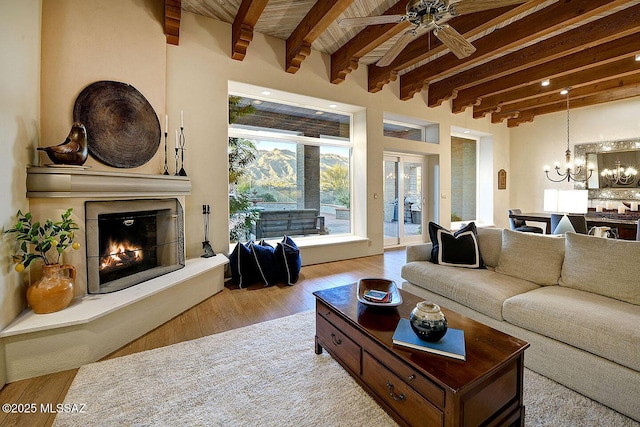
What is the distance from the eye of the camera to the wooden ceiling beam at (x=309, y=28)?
10.6ft

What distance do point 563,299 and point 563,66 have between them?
15.5 feet

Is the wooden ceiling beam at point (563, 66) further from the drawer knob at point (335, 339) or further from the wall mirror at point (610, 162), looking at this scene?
the drawer knob at point (335, 339)

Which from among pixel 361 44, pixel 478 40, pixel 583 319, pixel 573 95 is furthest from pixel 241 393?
pixel 573 95

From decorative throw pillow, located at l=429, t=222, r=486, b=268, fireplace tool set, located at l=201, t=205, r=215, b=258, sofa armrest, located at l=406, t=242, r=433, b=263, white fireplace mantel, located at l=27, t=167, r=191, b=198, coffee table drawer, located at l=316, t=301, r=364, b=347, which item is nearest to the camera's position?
coffee table drawer, located at l=316, t=301, r=364, b=347

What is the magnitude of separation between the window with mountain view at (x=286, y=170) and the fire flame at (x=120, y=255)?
5.70ft

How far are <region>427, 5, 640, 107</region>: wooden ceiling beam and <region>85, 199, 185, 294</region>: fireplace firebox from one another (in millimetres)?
5517

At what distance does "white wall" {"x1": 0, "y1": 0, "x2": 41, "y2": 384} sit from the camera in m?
1.87

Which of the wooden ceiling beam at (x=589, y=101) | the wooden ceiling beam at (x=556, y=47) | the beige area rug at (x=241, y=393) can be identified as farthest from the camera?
the wooden ceiling beam at (x=589, y=101)

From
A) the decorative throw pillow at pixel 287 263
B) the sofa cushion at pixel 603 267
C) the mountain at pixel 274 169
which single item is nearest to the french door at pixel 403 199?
the mountain at pixel 274 169

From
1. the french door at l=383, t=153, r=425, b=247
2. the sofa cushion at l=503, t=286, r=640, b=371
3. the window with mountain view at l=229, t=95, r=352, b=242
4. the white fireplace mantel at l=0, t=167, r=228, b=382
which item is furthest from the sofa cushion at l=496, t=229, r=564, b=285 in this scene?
the french door at l=383, t=153, r=425, b=247

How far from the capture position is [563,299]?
1.96 m

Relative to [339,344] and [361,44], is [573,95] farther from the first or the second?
[339,344]

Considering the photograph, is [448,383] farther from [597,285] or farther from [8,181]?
[8,181]

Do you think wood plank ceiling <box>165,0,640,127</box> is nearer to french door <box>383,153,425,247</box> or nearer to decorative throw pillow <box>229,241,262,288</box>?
french door <box>383,153,425,247</box>
